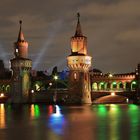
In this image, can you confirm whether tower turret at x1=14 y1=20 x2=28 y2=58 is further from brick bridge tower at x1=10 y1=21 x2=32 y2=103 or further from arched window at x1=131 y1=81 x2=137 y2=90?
arched window at x1=131 y1=81 x2=137 y2=90

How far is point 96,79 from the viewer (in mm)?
89500

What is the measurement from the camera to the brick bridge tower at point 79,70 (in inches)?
3194

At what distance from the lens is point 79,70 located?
81562 mm

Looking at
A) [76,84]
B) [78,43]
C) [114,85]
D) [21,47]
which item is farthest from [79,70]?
[21,47]

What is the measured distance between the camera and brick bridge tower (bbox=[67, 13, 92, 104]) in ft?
266

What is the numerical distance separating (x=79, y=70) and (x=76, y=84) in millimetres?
2405

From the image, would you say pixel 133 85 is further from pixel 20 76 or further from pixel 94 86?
pixel 20 76

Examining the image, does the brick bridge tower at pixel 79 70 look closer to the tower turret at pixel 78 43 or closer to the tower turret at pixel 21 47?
the tower turret at pixel 78 43

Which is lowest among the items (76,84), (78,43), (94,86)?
(94,86)

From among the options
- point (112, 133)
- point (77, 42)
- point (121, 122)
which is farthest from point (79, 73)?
point (112, 133)

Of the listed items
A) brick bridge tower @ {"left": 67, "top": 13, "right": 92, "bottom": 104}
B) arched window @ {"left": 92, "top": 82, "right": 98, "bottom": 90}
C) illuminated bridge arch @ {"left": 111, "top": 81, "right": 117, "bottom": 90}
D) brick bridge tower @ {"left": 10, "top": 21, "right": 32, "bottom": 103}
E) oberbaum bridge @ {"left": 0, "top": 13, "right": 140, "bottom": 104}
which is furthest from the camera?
arched window @ {"left": 92, "top": 82, "right": 98, "bottom": 90}

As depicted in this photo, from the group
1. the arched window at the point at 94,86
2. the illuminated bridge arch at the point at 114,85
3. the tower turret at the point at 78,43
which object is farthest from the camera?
Result: the arched window at the point at 94,86

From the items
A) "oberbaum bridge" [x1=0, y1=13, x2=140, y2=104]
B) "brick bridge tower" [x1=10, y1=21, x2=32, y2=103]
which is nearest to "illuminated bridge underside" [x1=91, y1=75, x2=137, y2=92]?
"oberbaum bridge" [x1=0, y1=13, x2=140, y2=104]

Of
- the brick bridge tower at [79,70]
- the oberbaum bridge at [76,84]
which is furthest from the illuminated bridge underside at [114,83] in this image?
the brick bridge tower at [79,70]
